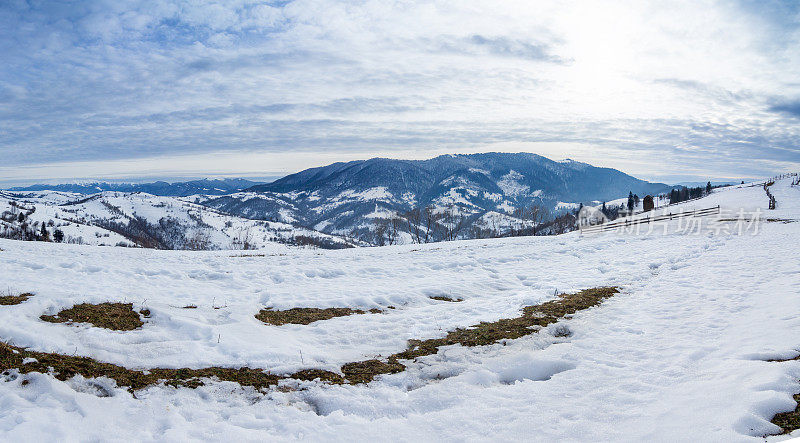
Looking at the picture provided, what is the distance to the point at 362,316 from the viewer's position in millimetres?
11547

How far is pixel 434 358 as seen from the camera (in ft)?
27.1

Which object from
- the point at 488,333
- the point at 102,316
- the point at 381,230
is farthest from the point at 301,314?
the point at 381,230

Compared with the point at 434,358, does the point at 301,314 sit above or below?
below

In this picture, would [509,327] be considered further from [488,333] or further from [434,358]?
[434,358]

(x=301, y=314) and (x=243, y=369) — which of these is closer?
(x=243, y=369)

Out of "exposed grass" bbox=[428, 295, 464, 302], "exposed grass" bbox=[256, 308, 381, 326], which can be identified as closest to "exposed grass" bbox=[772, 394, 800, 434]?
"exposed grass" bbox=[256, 308, 381, 326]

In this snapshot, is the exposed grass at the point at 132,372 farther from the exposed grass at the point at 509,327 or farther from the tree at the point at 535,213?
the tree at the point at 535,213

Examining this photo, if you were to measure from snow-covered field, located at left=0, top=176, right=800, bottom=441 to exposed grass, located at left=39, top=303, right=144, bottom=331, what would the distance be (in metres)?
0.32

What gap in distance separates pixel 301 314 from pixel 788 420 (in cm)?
1104

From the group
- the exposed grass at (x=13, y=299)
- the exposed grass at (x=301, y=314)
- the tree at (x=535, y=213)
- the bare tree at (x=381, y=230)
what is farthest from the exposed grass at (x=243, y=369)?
the tree at (x=535, y=213)

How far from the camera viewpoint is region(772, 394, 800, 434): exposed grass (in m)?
4.49

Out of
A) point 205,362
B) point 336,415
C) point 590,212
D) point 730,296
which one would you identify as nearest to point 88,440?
point 205,362

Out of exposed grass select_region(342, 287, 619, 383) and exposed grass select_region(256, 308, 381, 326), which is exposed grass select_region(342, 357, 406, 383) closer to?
exposed grass select_region(342, 287, 619, 383)

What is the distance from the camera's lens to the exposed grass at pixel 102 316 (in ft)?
29.0
